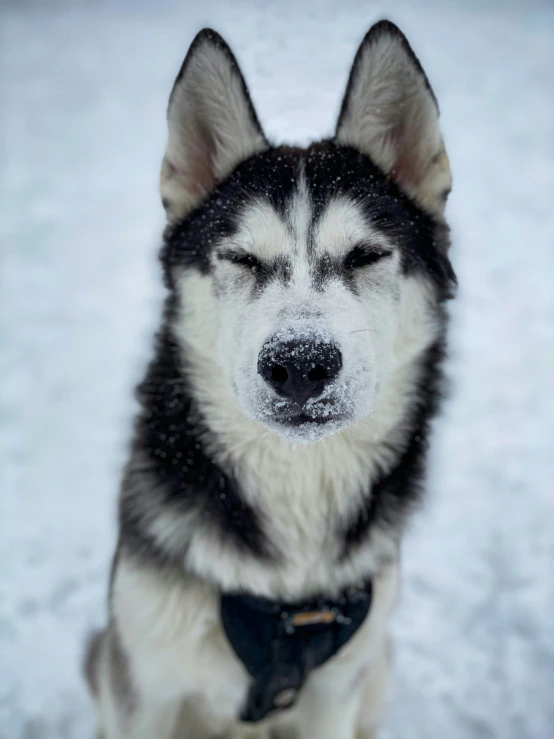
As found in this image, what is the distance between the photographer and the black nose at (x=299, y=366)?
1.55 m

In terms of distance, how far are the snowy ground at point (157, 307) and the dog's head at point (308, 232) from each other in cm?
40

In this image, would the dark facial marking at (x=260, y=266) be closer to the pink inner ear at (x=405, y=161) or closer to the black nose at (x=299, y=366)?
the black nose at (x=299, y=366)

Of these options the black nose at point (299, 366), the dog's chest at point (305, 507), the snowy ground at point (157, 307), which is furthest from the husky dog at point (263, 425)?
the snowy ground at point (157, 307)

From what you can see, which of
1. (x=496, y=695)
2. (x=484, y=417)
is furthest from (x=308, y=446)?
(x=484, y=417)

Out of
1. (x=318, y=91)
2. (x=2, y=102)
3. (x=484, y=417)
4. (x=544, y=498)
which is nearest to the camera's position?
(x=318, y=91)

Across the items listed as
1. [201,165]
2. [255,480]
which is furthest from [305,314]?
[201,165]

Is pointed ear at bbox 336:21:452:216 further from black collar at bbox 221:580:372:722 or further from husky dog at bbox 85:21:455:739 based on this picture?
black collar at bbox 221:580:372:722

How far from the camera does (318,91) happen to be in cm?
319

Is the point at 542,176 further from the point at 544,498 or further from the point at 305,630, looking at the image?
the point at 305,630

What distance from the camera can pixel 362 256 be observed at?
6.53ft

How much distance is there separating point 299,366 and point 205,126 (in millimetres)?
1097

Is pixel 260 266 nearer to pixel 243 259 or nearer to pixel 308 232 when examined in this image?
pixel 243 259

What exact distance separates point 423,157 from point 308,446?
109cm

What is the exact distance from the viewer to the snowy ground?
302 cm
